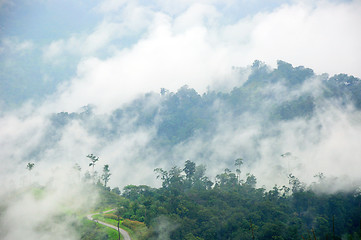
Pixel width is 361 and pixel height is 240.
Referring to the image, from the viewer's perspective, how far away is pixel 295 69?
16112 cm

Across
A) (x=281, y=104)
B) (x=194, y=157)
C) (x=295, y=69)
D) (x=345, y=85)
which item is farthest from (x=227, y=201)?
(x=295, y=69)

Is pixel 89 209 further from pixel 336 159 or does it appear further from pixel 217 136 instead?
pixel 217 136

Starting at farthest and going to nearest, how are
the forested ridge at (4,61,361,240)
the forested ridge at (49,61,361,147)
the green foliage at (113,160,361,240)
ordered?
the forested ridge at (49,61,361,147) < the forested ridge at (4,61,361,240) < the green foliage at (113,160,361,240)

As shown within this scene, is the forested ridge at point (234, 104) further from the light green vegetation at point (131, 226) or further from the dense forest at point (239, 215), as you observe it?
the light green vegetation at point (131, 226)

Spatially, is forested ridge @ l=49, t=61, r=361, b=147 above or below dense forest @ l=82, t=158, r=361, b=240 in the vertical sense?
above

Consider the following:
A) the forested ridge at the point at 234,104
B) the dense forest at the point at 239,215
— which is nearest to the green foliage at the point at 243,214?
the dense forest at the point at 239,215

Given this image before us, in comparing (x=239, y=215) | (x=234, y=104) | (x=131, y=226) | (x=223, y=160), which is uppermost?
(x=234, y=104)

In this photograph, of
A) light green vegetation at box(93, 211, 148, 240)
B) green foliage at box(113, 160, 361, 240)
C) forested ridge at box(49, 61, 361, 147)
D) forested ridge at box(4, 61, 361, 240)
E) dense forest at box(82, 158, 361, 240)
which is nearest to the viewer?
light green vegetation at box(93, 211, 148, 240)

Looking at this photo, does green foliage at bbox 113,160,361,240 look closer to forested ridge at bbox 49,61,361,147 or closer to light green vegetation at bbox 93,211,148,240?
light green vegetation at bbox 93,211,148,240

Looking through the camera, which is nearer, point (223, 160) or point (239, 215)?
point (239, 215)

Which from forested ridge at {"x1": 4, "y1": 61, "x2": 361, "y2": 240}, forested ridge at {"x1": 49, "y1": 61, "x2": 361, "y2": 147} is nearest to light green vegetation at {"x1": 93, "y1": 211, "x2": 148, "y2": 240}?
forested ridge at {"x1": 4, "y1": 61, "x2": 361, "y2": 240}

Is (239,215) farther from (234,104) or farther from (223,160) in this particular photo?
(234,104)

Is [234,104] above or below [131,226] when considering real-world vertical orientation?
above

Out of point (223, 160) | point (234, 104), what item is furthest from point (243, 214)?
point (234, 104)
